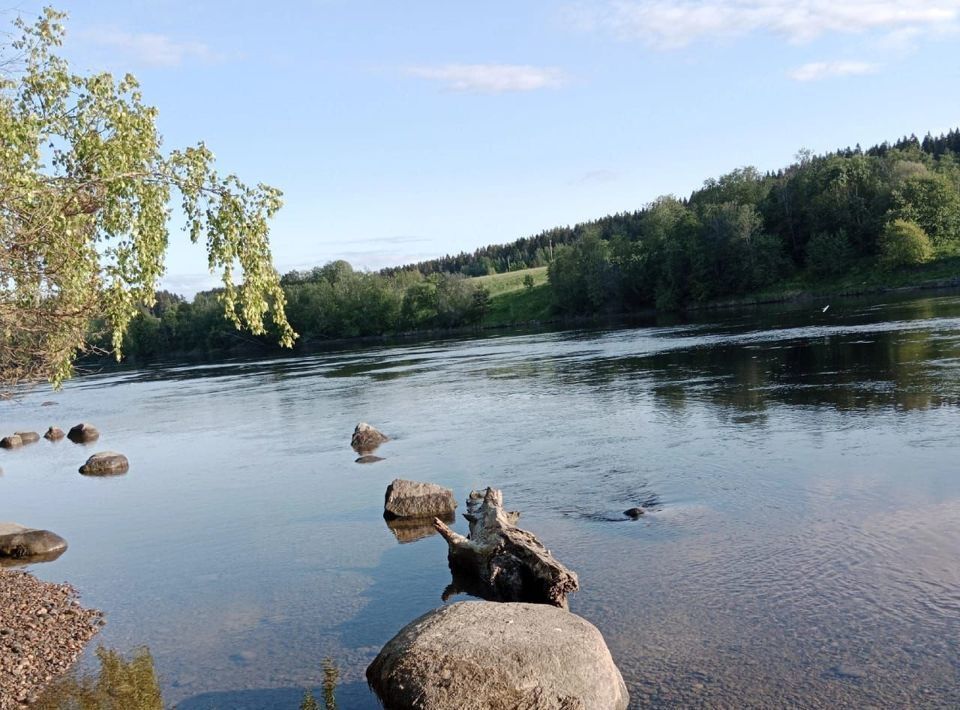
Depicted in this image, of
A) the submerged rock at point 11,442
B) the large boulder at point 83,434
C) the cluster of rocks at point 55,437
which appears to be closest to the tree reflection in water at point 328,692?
the cluster of rocks at point 55,437

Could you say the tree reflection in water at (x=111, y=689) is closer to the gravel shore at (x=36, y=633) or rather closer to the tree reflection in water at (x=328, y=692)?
the gravel shore at (x=36, y=633)

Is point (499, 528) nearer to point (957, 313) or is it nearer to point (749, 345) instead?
point (749, 345)

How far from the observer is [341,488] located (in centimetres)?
2638

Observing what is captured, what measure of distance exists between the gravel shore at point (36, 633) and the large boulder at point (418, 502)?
306 inches

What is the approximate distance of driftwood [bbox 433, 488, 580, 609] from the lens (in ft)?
48.2

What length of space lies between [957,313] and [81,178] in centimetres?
6374

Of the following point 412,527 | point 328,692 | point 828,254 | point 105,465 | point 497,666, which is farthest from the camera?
point 828,254

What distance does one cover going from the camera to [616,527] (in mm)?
18953

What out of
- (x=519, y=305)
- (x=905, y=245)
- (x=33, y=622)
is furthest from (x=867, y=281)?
(x=33, y=622)

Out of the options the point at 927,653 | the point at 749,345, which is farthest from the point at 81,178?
the point at 749,345

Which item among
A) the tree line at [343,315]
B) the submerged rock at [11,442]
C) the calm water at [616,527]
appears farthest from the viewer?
the tree line at [343,315]

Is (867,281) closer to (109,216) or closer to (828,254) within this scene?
(828,254)

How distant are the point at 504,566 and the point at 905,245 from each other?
111 m

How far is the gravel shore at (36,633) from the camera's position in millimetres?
12664
